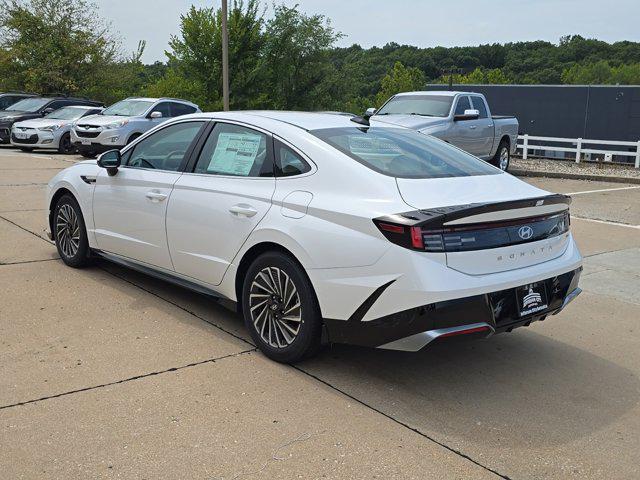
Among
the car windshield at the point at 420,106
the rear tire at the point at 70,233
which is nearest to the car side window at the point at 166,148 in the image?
the rear tire at the point at 70,233

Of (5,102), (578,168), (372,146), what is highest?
(5,102)

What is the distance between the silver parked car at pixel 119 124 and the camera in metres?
16.5

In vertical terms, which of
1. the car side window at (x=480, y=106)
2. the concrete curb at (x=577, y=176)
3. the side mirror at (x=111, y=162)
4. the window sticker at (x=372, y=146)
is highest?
the car side window at (x=480, y=106)

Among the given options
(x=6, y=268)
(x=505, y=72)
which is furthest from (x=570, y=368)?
(x=505, y=72)

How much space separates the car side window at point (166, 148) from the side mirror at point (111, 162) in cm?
10

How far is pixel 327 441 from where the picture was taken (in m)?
3.36

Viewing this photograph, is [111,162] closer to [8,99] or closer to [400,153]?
[400,153]

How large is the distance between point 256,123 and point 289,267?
4.08ft

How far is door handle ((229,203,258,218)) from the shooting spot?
4.42 meters

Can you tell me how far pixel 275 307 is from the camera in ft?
14.0

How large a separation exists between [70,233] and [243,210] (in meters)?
2.66

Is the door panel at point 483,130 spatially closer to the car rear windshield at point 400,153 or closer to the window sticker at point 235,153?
the car rear windshield at point 400,153

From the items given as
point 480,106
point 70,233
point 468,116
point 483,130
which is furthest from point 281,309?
point 480,106

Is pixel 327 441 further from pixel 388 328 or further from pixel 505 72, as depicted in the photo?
pixel 505 72
